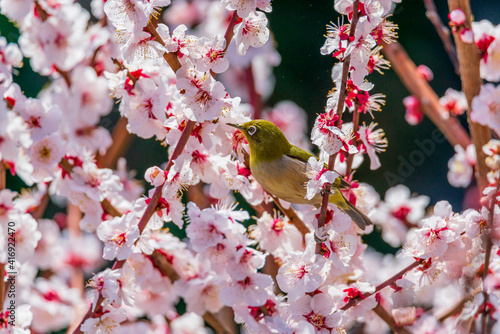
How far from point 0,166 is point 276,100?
141 centimetres

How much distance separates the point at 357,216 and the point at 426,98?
52cm

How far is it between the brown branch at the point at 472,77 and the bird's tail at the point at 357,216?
0.78 ft

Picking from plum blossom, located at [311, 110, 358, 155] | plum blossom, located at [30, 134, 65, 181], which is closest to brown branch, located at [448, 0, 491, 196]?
plum blossom, located at [311, 110, 358, 155]

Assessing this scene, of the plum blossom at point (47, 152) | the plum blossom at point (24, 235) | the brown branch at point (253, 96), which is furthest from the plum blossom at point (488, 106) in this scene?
the plum blossom at point (24, 235)

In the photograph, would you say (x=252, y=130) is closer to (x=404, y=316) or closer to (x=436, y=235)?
(x=436, y=235)

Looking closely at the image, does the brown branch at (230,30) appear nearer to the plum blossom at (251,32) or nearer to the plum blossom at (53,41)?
the plum blossom at (251,32)

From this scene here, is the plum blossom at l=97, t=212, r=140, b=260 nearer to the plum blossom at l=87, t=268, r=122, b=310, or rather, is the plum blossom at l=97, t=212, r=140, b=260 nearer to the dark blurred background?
the plum blossom at l=87, t=268, r=122, b=310

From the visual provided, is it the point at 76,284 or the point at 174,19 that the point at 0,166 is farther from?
the point at 174,19

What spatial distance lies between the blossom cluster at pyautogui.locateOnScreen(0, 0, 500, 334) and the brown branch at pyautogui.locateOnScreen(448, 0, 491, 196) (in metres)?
0.03

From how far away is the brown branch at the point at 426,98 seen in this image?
1297 millimetres

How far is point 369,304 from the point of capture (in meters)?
0.92

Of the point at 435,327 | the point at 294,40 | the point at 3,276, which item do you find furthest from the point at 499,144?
the point at 294,40

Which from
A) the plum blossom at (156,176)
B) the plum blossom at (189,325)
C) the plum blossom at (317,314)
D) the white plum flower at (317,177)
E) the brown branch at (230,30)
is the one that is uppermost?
the brown branch at (230,30)

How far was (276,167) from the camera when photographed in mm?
937
